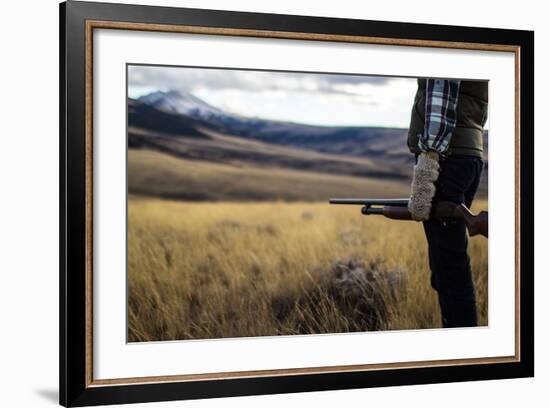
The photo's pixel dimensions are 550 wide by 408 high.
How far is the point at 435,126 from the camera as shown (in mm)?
3922

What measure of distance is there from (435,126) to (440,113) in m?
0.07

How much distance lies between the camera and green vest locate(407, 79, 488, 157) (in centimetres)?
397

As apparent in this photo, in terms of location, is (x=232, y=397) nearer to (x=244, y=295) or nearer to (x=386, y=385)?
(x=386, y=385)

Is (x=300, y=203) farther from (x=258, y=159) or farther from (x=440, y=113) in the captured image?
(x=440, y=113)

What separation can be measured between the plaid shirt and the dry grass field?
41 centimetres

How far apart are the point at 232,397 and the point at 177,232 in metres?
3.21

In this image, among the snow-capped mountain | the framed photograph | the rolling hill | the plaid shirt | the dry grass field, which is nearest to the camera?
the framed photograph

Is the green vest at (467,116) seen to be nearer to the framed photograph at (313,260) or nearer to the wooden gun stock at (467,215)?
the framed photograph at (313,260)

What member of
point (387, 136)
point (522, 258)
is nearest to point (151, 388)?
point (522, 258)

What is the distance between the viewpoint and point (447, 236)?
13.3 ft

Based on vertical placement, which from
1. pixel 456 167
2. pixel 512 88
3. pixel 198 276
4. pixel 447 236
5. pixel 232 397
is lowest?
pixel 232 397

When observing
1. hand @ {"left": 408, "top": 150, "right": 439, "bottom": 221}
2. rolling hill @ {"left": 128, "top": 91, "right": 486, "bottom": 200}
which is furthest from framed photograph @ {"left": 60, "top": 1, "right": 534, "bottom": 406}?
rolling hill @ {"left": 128, "top": 91, "right": 486, "bottom": 200}

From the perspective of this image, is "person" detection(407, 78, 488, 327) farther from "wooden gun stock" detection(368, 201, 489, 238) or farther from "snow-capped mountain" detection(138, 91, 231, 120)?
"snow-capped mountain" detection(138, 91, 231, 120)

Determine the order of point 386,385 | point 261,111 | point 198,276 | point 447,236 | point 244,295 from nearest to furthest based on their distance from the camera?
point 386,385, point 447,236, point 244,295, point 198,276, point 261,111
